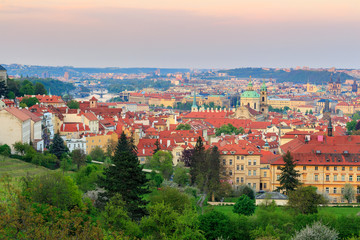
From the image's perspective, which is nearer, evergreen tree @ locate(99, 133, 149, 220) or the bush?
the bush

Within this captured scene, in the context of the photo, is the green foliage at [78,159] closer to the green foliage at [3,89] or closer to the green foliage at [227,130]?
the green foliage at [3,89]

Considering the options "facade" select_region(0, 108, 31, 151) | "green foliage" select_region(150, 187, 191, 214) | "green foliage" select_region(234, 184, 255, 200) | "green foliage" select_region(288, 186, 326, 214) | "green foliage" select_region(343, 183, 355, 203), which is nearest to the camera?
"green foliage" select_region(150, 187, 191, 214)

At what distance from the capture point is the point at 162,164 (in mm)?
57156

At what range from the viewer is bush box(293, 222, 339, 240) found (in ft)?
105

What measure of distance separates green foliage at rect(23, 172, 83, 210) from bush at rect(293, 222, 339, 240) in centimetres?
1133

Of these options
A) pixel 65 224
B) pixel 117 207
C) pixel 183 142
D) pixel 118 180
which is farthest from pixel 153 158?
pixel 65 224

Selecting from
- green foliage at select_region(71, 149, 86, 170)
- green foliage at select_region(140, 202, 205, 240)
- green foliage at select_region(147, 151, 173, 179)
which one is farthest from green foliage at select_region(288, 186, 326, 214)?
green foliage at select_region(71, 149, 86, 170)

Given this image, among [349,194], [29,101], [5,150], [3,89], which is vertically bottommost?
[349,194]

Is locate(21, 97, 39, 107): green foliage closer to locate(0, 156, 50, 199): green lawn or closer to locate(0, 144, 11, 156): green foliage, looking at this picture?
locate(0, 144, 11, 156): green foliage

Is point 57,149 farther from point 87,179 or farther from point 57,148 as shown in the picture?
point 87,179

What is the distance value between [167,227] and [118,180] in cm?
530

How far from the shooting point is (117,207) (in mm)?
31969

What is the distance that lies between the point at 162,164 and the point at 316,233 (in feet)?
86.5

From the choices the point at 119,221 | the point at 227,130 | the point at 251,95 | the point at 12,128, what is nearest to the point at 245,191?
the point at 12,128
